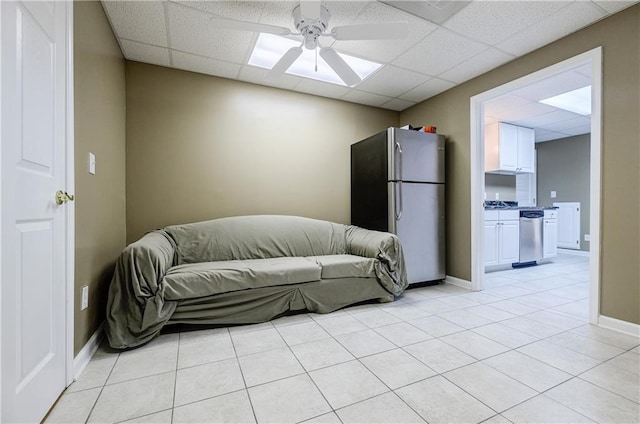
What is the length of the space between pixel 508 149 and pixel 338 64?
13.2 ft

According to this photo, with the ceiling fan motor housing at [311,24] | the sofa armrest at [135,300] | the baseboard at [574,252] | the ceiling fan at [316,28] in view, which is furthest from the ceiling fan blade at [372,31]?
the baseboard at [574,252]

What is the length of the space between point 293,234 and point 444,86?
8.60ft

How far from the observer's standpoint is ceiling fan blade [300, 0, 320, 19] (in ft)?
5.68

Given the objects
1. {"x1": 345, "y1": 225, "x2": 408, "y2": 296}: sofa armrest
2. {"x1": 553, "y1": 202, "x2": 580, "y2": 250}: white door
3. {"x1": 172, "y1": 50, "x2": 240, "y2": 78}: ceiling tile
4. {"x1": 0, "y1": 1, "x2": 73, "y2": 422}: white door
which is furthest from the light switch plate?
{"x1": 553, "y1": 202, "x2": 580, "y2": 250}: white door

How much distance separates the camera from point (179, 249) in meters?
2.65

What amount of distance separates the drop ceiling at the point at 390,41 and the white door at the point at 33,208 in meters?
0.96

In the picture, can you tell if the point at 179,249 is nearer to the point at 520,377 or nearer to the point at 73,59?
the point at 73,59

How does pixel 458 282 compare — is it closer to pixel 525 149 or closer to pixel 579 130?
pixel 525 149

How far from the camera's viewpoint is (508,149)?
15.9 feet

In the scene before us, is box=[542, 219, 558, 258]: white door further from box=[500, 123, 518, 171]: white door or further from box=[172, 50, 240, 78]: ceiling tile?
box=[172, 50, 240, 78]: ceiling tile

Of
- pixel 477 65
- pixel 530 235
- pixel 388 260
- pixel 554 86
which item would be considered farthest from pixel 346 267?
pixel 530 235

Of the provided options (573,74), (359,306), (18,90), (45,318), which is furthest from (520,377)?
(573,74)

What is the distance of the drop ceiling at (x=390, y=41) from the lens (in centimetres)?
207

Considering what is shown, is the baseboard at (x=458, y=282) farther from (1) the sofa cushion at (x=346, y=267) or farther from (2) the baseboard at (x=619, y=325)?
(1) the sofa cushion at (x=346, y=267)
